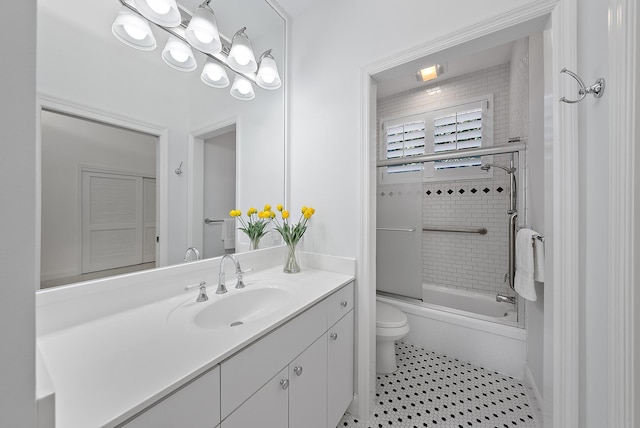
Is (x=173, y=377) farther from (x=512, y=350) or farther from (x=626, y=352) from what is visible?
(x=512, y=350)

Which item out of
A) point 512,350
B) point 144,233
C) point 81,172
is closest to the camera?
point 81,172

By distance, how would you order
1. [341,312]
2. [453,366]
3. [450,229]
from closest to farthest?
[341,312]
[453,366]
[450,229]

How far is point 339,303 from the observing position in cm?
123

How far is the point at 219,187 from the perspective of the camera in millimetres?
1337

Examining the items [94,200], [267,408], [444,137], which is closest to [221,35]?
[94,200]

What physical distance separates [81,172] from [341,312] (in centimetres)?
125

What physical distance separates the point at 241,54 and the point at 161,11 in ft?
1.37

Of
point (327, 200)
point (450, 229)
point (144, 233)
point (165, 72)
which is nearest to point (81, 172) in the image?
point (144, 233)

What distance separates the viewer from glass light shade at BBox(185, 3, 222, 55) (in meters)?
1.09

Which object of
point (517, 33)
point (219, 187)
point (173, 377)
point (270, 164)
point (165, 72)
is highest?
point (517, 33)

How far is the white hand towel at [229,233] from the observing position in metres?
1.35

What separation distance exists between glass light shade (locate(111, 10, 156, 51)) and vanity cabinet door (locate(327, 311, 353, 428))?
4.92 ft

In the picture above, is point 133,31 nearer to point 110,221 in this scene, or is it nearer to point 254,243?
point 110,221

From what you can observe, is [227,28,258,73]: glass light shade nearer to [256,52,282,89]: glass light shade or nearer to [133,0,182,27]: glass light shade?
[256,52,282,89]: glass light shade
